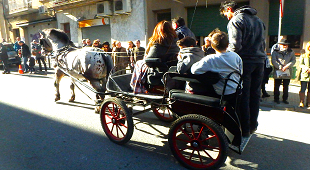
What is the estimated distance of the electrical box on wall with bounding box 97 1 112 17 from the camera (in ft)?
45.9

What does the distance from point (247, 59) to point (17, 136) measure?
4.10 meters

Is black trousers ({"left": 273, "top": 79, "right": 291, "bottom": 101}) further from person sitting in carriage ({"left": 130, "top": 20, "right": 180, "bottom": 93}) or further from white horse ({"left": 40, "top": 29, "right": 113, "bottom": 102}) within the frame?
white horse ({"left": 40, "top": 29, "right": 113, "bottom": 102})

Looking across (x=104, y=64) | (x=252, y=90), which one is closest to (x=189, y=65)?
(x=252, y=90)

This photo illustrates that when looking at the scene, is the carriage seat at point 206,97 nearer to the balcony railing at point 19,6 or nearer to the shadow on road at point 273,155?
the shadow on road at point 273,155

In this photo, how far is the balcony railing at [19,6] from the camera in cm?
2016

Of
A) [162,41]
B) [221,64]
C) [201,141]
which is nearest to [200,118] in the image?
[201,141]

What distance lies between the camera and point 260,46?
11.2ft

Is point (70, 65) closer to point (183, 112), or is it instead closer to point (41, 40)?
point (41, 40)

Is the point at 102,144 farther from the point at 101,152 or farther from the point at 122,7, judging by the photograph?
the point at 122,7

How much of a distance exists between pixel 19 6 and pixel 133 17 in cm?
1384

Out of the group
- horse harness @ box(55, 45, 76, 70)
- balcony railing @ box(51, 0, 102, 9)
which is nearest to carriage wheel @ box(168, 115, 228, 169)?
horse harness @ box(55, 45, 76, 70)

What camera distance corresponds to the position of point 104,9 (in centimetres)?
1412

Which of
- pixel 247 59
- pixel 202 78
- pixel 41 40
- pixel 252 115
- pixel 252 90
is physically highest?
pixel 41 40

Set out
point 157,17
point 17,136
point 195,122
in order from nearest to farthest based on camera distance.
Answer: point 195,122, point 17,136, point 157,17
